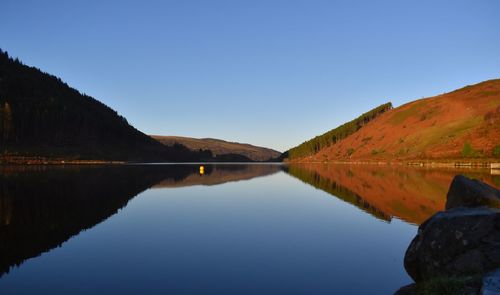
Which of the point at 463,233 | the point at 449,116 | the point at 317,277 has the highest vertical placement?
the point at 449,116

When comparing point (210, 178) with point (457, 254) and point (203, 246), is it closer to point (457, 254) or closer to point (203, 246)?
point (203, 246)

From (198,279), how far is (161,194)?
33.3 metres

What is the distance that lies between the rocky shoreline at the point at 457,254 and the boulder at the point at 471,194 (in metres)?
2.21

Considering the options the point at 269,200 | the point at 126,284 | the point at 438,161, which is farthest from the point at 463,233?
the point at 438,161

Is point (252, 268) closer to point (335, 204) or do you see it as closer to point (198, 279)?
point (198, 279)

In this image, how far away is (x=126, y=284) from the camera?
1393 centimetres

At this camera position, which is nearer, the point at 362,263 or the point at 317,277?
the point at 317,277

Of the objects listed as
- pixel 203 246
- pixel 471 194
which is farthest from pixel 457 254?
pixel 203 246

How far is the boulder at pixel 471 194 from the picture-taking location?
15.0 metres

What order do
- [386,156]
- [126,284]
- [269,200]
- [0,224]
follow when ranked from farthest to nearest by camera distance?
[386,156] → [269,200] → [0,224] → [126,284]

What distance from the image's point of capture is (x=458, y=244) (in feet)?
38.4

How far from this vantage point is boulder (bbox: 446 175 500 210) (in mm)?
14977

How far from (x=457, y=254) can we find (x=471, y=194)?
16.6 ft

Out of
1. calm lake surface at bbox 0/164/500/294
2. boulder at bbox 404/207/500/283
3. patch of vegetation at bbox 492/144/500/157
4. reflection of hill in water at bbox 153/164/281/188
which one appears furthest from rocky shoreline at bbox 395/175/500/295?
patch of vegetation at bbox 492/144/500/157
